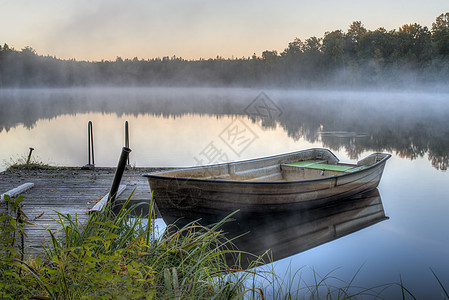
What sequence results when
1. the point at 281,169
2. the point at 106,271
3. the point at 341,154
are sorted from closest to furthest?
the point at 106,271
the point at 281,169
the point at 341,154

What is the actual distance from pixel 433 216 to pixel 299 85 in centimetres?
8670

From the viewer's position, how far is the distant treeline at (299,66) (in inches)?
2822

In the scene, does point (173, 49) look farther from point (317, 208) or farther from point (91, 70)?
point (317, 208)

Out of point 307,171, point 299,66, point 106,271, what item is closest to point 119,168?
point 106,271

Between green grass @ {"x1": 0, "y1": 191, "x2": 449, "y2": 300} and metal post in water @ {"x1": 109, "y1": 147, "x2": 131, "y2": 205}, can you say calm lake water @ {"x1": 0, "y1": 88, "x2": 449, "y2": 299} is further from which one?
green grass @ {"x1": 0, "y1": 191, "x2": 449, "y2": 300}

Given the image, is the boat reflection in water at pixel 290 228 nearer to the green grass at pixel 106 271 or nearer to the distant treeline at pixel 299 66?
the green grass at pixel 106 271

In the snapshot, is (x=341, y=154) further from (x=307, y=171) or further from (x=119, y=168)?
(x=119, y=168)

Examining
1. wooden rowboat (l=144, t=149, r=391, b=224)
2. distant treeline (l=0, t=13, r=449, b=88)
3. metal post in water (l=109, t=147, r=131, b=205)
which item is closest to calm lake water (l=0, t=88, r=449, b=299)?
wooden rowboat (l=144, t=149, r=391, b=224)

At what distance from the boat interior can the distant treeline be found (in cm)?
6435

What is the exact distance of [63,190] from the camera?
7602mm

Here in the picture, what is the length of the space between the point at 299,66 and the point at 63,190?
84917 mm

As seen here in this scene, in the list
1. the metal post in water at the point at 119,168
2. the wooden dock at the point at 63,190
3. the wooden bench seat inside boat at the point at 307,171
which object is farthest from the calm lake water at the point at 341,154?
the metal post in water at the point at 119,168

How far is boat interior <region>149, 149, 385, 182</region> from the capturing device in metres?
7.71

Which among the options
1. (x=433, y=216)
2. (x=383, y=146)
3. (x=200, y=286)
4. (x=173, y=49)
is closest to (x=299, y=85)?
(x=173, y=49)
